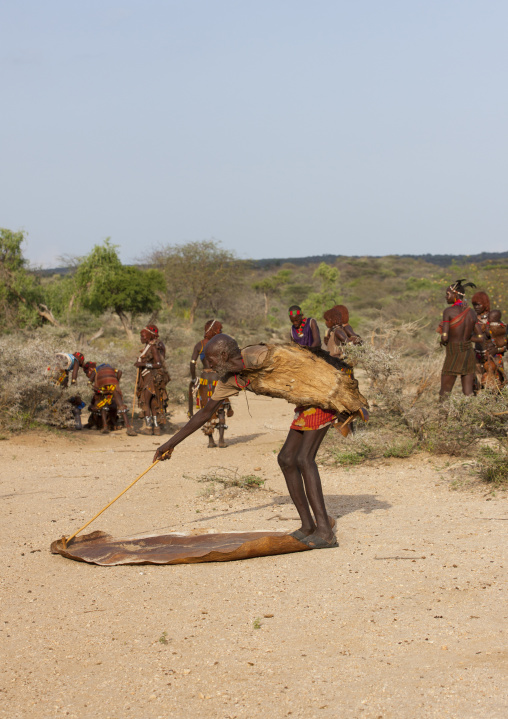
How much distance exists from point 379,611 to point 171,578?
4.70 feet

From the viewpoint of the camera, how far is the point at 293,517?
616 centimetres

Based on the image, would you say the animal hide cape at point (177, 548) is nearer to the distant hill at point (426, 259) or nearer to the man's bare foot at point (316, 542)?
the man's bare foot at point (316, 542)

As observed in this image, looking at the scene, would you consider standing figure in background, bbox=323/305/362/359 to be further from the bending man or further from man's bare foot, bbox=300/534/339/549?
man's bare foot, bbox=300/534/339/549

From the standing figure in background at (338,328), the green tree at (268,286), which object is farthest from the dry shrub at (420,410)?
the green tree at (268,286)

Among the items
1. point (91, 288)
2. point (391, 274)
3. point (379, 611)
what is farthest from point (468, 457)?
point (391, 274)

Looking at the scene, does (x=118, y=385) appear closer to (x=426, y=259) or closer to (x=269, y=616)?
(x=269, y=616)

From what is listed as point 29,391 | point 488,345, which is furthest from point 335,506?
point 29,391

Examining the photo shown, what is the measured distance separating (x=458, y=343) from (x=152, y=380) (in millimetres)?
4822

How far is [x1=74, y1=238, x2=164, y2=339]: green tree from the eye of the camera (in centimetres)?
2612

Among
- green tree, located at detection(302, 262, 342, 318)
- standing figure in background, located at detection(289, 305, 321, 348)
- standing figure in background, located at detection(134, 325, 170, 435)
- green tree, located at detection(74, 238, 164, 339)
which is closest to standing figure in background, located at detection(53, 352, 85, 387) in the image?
standing figure in background, located at detection(134, 325, 170, 435)

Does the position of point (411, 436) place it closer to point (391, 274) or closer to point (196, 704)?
point (196, 704)

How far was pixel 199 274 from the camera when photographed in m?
35.0

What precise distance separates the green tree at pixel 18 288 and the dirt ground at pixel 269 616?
15937mm

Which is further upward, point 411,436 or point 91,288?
point 91,288
